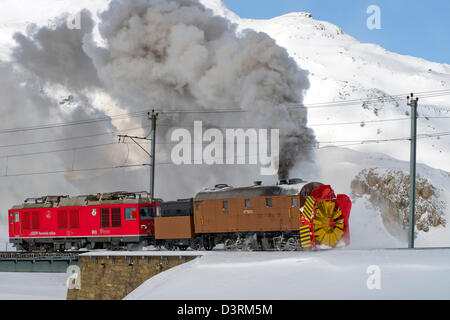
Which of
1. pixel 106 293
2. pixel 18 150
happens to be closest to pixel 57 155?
pixel 18 150

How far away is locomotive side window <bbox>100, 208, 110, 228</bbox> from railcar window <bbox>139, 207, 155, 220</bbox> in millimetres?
2295

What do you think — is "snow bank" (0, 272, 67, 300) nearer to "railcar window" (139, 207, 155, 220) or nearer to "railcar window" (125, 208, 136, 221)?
"railcar window" (125, 208, 136, 221)

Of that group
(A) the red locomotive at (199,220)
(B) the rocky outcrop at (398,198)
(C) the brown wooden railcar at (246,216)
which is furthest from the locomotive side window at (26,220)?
(B) the rocky outcrop at (398,198)

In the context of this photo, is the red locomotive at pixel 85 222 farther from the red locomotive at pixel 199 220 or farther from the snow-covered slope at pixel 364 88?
the snow-covered slope at pixel 364 88

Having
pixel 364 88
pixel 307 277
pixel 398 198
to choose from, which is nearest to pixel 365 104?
pixel 364 88

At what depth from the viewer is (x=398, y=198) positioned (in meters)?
45.2

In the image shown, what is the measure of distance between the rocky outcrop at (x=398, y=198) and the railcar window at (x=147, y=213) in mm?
20817

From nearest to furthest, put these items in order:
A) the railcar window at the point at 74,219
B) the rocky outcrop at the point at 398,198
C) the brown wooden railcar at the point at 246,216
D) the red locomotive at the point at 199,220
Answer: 1. the red locomotive at the point at 199,220
2. the brown wooden railcar at the point at 246,216
3. the railcar window at the point at 74,219
4. the rocky outcrop at the point at 398,198

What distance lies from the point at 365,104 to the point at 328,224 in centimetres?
6796

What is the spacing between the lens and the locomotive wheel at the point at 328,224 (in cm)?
2458

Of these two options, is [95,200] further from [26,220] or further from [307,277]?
[307,277]

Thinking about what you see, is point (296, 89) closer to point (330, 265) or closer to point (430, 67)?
point (330, 265)

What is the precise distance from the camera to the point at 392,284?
17.1 meters

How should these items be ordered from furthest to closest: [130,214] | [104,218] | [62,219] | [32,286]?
[32,286] < [62,219] < [104,218] < [130,214]
